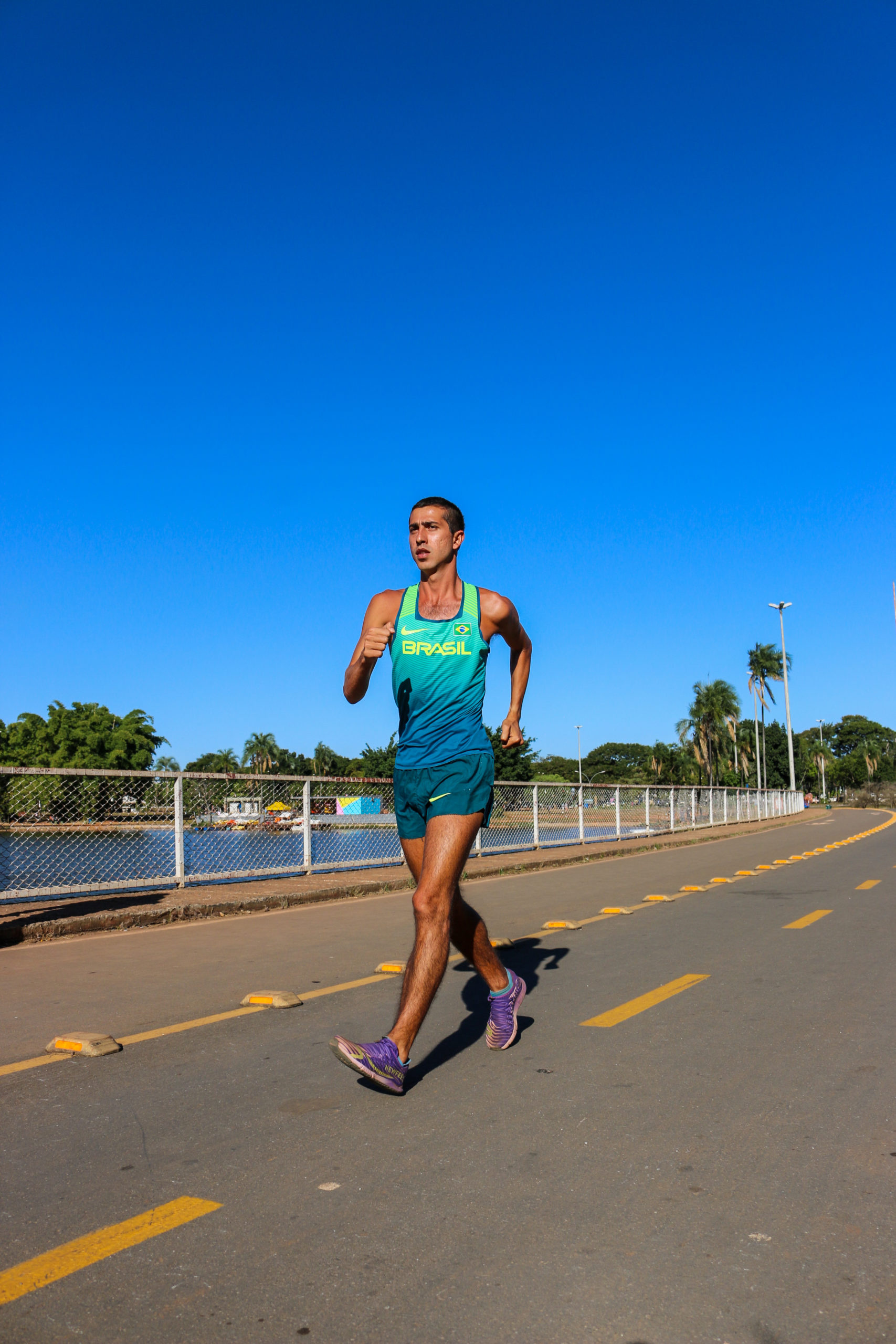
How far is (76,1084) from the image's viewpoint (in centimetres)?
388

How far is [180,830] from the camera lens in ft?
34.7

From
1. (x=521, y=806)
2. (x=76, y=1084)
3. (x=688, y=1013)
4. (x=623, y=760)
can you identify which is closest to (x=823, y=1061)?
(x=688, y=1013)

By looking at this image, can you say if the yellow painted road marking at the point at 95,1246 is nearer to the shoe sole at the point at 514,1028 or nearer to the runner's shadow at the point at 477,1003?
the runner's shadow at the point at 477,1003

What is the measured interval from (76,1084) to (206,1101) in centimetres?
58

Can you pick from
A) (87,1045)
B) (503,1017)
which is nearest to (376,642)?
(503,1017)

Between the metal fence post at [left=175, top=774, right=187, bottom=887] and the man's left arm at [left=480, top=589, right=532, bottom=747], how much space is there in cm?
663

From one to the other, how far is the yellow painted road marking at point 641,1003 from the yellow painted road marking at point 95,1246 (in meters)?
2.56

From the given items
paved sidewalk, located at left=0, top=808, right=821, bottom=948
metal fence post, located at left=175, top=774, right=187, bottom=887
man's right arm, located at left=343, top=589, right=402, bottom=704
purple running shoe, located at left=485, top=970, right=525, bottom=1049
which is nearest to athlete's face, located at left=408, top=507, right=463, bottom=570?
man's right arm, located at left=343, top=589, right=402, bottom=704

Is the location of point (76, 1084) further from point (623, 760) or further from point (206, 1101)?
point (623, 760)

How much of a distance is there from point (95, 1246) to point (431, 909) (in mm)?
1589

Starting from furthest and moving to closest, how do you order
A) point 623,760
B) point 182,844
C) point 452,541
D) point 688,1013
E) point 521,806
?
1. point 623,760
2. point 521,806
3. point 182,844
4. point 688,1013
5. point 452,541

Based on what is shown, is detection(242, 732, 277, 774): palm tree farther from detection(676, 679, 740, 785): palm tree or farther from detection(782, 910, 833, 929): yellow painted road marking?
detection(782, 910, 833, 929): yellow painted road marking

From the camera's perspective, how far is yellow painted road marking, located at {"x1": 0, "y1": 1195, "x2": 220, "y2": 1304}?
7.42 feet

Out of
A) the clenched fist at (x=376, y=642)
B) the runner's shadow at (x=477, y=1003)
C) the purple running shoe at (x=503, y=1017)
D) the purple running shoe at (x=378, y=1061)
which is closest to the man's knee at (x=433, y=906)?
the purple running shoe at (x=378, y=1061)
